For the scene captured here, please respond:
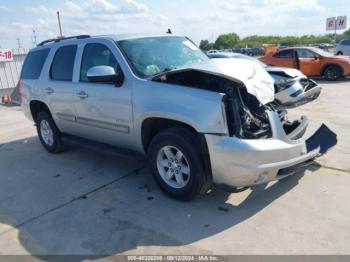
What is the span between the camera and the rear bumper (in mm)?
3449

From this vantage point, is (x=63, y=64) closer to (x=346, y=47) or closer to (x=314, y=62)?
(x=314, y=62)

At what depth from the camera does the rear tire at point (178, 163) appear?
3.80 metres

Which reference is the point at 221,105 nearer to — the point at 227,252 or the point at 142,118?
the point at 142,118

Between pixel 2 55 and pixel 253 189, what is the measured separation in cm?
1432

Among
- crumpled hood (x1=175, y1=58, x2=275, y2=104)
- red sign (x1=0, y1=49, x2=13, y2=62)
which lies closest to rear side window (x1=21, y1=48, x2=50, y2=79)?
crumpled hood (x1=175, y1=58, x2=275, y2=104)

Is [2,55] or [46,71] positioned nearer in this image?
[46,71]

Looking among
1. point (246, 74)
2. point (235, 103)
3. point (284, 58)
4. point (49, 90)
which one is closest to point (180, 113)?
point (235, 103)

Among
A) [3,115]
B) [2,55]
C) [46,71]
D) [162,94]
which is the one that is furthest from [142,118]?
[2,55]

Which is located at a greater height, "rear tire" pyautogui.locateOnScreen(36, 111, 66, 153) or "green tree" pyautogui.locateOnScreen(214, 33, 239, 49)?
"green tree" pyautogui.locateOnScreen(214, 33, 239, 49)

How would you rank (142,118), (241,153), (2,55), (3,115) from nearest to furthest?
(241,153), (142,118), (3,115), (2,55)

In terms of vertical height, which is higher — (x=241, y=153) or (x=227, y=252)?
(x=241, y=153)

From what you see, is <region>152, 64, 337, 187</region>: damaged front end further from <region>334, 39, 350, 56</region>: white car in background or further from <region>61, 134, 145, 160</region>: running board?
<region>334, 39, 350, 56</region>: white car in background

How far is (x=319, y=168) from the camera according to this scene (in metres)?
4.87

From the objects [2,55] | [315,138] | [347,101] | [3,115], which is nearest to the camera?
[315,138]
